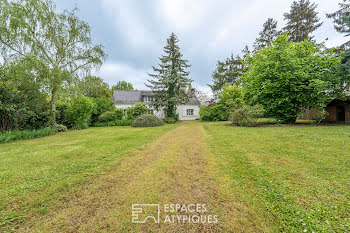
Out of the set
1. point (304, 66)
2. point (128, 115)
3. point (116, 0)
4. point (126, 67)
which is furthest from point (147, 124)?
point (304, 66)

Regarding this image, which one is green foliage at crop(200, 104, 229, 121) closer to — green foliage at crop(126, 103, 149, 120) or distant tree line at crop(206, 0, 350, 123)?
distant tree line at crop(206, 0, 350, 123)

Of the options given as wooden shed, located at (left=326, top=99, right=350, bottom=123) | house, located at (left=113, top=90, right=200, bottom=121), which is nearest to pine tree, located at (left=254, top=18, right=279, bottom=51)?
wooden shed, located at (left=326, top=99, right=350, bottom=123)

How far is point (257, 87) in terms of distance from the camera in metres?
10.9

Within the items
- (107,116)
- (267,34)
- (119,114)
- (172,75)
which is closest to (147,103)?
(119,114)

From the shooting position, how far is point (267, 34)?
21.9 metres

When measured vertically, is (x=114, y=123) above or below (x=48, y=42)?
below

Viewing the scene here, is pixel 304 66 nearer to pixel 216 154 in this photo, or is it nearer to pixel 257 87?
pixel 257 87

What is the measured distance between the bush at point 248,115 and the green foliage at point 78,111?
14.4 meters

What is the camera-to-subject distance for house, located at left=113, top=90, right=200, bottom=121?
23319 millimetres

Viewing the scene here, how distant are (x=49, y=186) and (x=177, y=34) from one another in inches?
840

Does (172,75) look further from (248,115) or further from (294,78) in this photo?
(294,78)

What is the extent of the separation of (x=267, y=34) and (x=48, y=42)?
2894 centimetres

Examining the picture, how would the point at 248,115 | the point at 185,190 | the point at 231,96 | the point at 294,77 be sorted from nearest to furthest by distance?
the point at 185,190, the point at 294,77, the point at 248,115, the point at 231,96

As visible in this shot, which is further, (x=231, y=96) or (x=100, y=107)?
(x=100, y=107)
